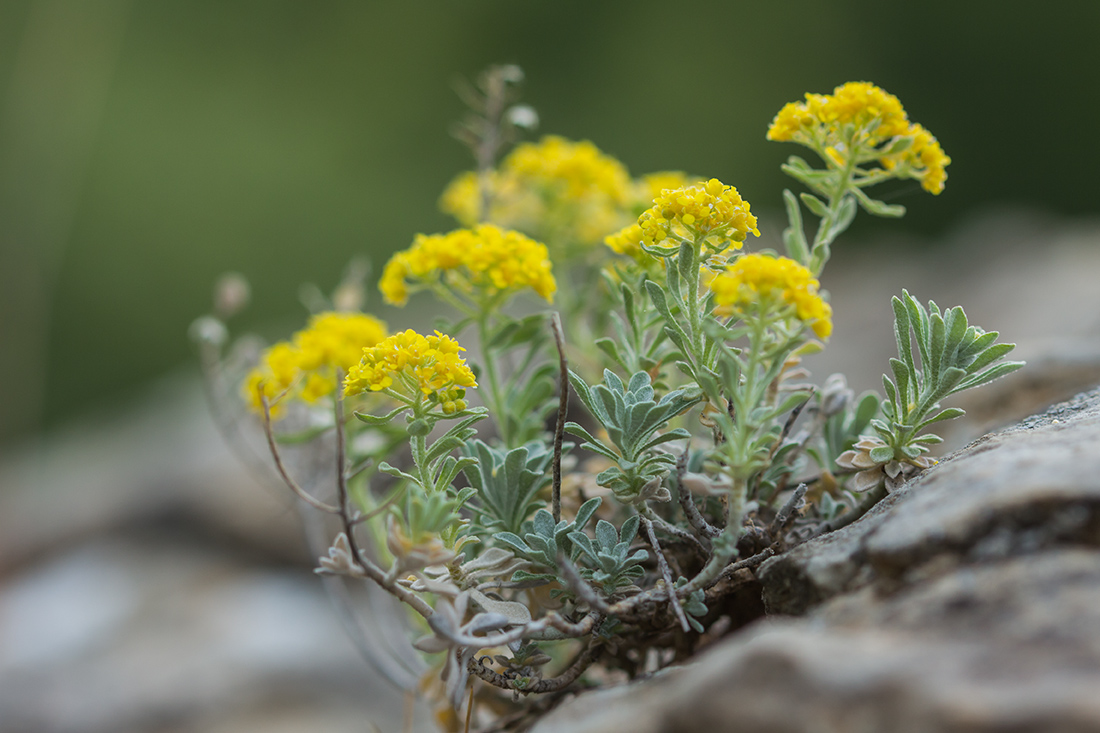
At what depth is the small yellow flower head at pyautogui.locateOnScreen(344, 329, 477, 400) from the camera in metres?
0.65

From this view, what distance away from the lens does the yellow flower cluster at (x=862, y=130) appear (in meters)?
0.69

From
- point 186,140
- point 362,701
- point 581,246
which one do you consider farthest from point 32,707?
point 186,140

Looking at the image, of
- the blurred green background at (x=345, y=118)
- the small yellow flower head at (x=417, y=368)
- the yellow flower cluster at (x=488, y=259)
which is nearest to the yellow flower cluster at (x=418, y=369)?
the small yellow flower head at (x=417, y=368)

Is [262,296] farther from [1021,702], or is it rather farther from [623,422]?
[1021,702]

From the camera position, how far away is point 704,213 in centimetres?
63

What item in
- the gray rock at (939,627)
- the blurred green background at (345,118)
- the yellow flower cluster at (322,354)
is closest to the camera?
the gray rock at (939,627)

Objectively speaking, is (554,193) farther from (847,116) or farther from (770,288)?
(770,288)

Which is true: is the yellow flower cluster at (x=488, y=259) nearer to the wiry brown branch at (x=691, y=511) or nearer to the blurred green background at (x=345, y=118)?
the wiry brown branch at (x=691, y=511)

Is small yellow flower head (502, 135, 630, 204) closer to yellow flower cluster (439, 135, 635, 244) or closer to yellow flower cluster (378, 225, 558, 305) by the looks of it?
yellow flower cluster (439, 135, 635, 244)

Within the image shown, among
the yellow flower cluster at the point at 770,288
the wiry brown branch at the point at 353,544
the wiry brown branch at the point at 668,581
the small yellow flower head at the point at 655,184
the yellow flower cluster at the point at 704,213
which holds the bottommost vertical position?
the wiry brown branch at the point at 668,581

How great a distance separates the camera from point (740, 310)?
0.58 meters

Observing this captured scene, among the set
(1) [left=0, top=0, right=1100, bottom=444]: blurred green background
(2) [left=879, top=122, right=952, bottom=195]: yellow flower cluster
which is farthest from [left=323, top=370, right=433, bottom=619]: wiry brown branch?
(1) [left=0, top=0, right=1100, bottom=444]: blurred green background

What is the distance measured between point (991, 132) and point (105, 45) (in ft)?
15.1

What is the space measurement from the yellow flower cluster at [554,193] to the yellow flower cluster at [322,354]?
0.30 metres
